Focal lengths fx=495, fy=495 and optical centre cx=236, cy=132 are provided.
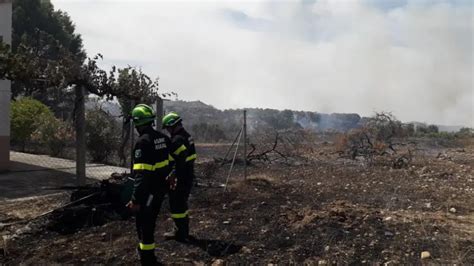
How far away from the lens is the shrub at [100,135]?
14945 millimetres

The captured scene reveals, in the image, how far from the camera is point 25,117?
53.5 ft

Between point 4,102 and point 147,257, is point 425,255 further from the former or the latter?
point 4,102

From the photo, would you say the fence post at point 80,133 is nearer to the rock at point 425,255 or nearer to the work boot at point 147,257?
the work boot at point 147,257

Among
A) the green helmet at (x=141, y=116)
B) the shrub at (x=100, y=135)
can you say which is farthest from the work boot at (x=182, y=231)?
the shrub at (x=100, y=135)

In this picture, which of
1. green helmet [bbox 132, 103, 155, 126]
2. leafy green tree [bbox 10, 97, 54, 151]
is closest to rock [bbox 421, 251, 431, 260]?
green helmet [bbox 132, 103, 155, 126]

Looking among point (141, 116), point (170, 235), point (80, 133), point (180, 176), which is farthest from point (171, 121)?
point (80, 133)

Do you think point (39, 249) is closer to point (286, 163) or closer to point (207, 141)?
point (286, 163)

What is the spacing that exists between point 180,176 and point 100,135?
9.18 meters

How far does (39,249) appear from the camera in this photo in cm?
620

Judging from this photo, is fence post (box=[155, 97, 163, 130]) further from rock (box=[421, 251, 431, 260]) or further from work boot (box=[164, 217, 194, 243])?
rock (box=[421, 251, 431, 260])

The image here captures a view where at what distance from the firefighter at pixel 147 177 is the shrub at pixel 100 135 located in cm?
977

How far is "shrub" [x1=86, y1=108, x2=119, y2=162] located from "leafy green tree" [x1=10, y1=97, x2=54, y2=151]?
2.01 m

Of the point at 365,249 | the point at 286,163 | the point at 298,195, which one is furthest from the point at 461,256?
the point at 286,163

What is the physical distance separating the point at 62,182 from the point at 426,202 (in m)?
7.64
